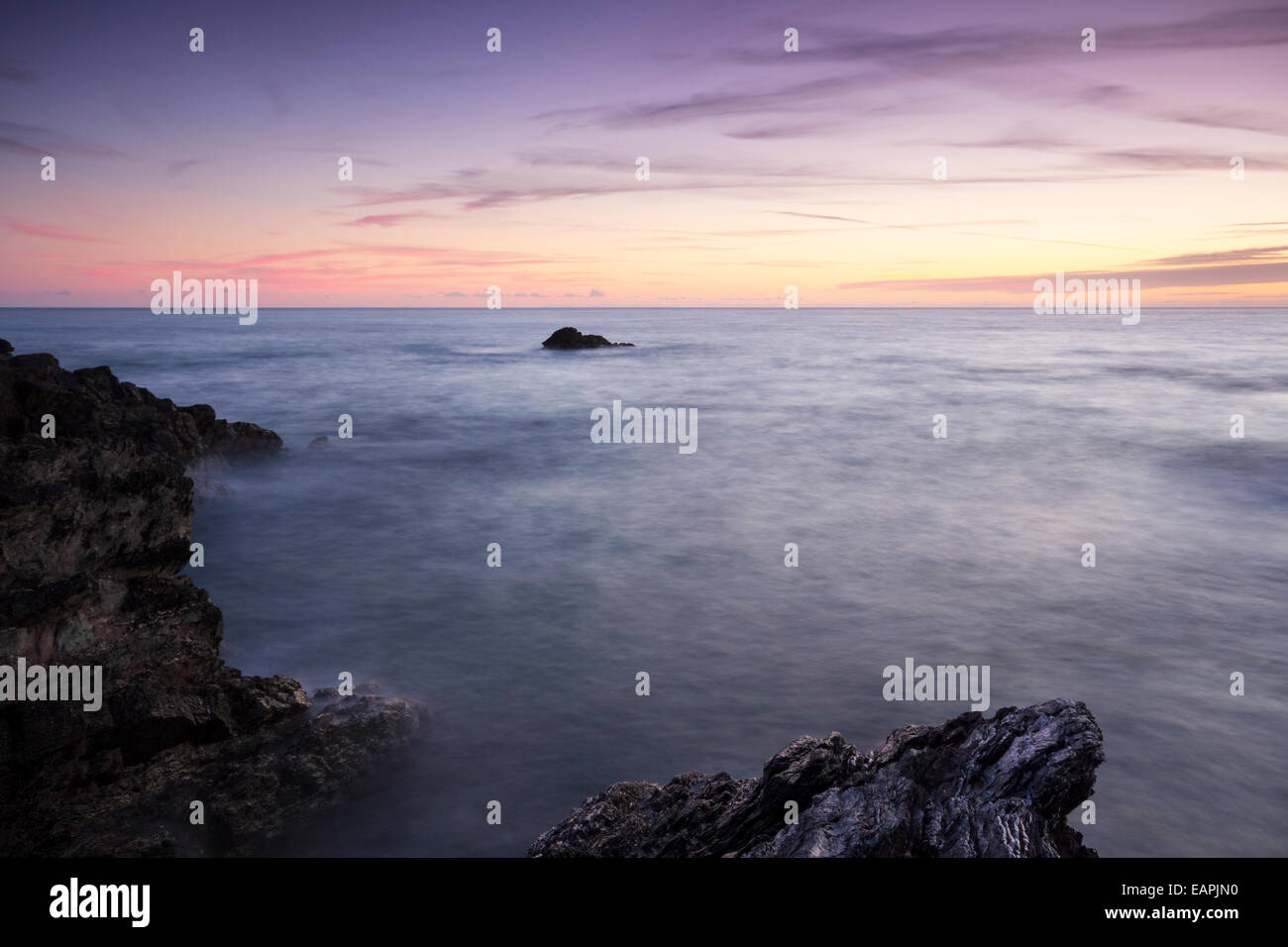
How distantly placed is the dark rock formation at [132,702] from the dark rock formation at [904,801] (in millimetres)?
3522

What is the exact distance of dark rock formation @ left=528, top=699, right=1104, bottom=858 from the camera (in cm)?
588

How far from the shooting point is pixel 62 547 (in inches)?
388

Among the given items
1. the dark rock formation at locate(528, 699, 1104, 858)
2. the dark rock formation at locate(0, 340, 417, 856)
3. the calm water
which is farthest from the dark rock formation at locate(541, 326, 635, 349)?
the dark rock formation at locate(528, 699, 1104, 858)

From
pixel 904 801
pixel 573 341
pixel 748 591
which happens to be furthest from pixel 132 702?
pixel 573 341

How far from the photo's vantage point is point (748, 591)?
15.5m

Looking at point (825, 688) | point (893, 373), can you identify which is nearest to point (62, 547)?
point (825, 688)

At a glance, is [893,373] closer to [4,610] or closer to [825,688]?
[825,688]

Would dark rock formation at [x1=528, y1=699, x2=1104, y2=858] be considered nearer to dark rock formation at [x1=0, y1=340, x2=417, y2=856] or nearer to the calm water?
the calm water

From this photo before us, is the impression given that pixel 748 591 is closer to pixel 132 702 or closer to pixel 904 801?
pixel 904 801

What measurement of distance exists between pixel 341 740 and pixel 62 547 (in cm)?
432

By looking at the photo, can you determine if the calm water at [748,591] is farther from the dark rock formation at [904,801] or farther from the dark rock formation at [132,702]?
the dark rock formation at [904,801]

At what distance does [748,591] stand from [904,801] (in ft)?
30.5

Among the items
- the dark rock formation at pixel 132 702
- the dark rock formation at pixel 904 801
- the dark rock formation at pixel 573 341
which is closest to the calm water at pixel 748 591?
the dark rock formation at pixel 132 702

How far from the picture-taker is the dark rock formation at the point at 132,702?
8.02 m
